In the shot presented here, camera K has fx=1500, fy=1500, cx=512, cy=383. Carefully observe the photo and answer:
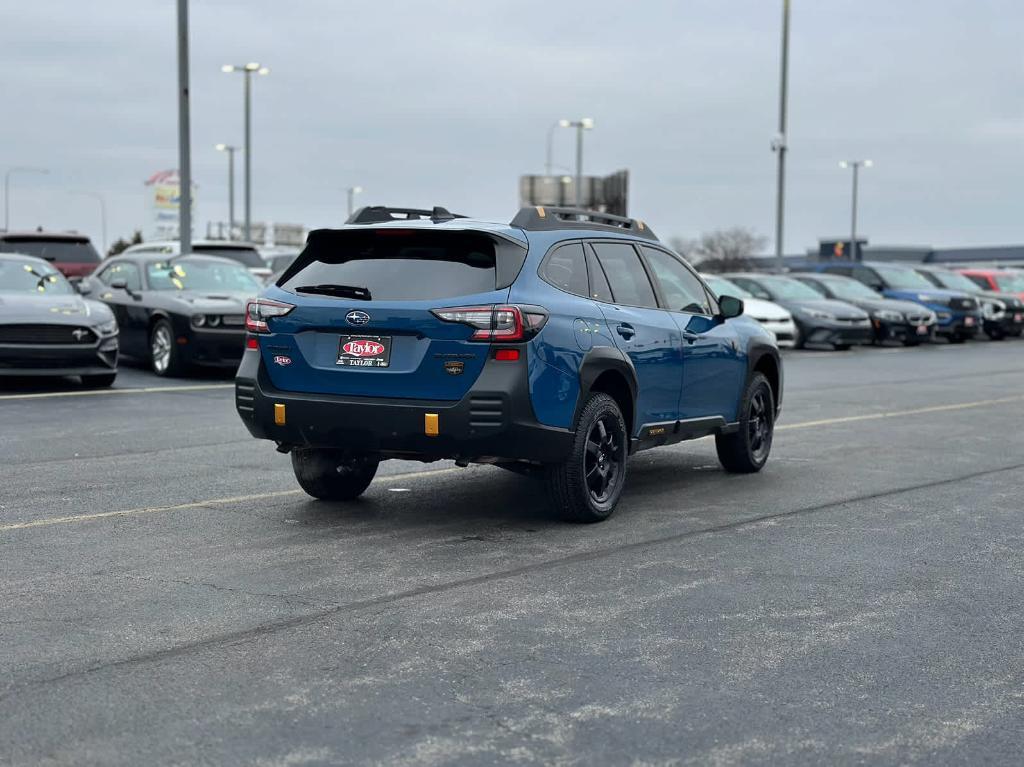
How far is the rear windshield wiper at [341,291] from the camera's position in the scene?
797 cm

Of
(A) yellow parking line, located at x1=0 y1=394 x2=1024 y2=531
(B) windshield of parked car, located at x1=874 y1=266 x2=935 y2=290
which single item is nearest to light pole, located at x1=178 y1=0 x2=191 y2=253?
(A) yellow parking line, located at x1=0 y1=394 x2=1024 y2=531

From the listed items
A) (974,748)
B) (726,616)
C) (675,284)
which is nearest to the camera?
(974,748)

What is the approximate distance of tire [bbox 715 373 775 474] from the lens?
412 inches

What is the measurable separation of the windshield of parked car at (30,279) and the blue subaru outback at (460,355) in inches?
359

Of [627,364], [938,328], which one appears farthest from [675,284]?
[938,328]

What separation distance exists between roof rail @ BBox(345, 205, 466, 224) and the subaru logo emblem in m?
0.91

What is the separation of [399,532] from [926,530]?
9.59 feet

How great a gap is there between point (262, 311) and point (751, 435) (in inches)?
156

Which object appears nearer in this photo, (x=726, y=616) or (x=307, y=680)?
(x=307, y=680)

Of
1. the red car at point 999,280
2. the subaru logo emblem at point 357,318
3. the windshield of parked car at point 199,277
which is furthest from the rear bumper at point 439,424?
the red car at point 999,280

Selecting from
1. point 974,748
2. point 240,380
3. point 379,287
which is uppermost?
point 379,287

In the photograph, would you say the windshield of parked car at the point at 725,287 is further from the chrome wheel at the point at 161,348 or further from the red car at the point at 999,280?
the chrome wheel at the point at 161,348

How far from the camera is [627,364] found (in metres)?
8.51

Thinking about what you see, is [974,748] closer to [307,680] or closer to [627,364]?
[307,680]
